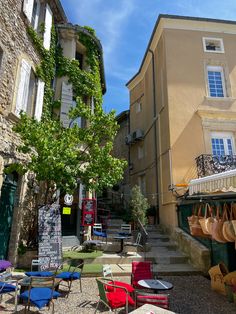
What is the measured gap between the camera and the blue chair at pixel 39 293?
14.9ft

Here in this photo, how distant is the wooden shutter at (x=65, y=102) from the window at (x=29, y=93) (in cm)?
135

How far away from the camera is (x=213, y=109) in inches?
524

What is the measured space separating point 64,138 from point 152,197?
893cm

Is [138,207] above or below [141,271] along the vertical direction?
above

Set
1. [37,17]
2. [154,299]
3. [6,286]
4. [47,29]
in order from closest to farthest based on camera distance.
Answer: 1. [154,299]
2. [6,286]
3. [37,17]
4. [47,29]

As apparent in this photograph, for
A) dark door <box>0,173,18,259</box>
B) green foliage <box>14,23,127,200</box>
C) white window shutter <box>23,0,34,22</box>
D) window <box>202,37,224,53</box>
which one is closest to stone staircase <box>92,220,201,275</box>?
green foliage <box>14,23,127,200</box>

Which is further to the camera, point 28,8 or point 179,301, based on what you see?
point 28,8

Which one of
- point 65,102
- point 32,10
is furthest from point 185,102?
point 32,10

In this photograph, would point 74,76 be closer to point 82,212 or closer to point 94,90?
point 94,90

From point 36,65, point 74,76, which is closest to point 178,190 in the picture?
point 74,76

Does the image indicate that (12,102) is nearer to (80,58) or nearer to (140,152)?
(80,58)

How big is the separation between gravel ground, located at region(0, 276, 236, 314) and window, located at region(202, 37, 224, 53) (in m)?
13.1

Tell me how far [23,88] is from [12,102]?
1012mm

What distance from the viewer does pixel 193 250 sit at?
9.16 m
